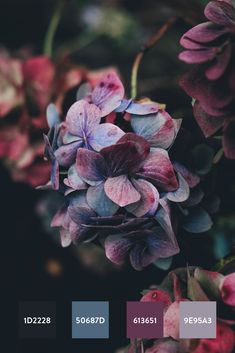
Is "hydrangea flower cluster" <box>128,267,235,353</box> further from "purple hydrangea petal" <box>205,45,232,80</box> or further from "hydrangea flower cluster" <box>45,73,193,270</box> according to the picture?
"purple hydrangea petal" <box>205,45,232,80</box>

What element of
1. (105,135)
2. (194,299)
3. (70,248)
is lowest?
(70,248)

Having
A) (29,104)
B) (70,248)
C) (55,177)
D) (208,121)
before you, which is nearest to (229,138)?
(208,121)

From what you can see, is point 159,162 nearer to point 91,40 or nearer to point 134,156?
point 134,156

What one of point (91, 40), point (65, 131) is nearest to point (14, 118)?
point (65, 131)

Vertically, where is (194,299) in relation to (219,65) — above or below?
below

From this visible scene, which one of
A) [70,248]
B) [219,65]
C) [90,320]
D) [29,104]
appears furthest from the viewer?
[70,248]

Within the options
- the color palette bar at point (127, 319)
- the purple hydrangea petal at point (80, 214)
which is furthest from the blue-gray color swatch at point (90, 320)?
the purple hydrangea petal at point (80, 214)

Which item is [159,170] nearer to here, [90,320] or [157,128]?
[157,128]
